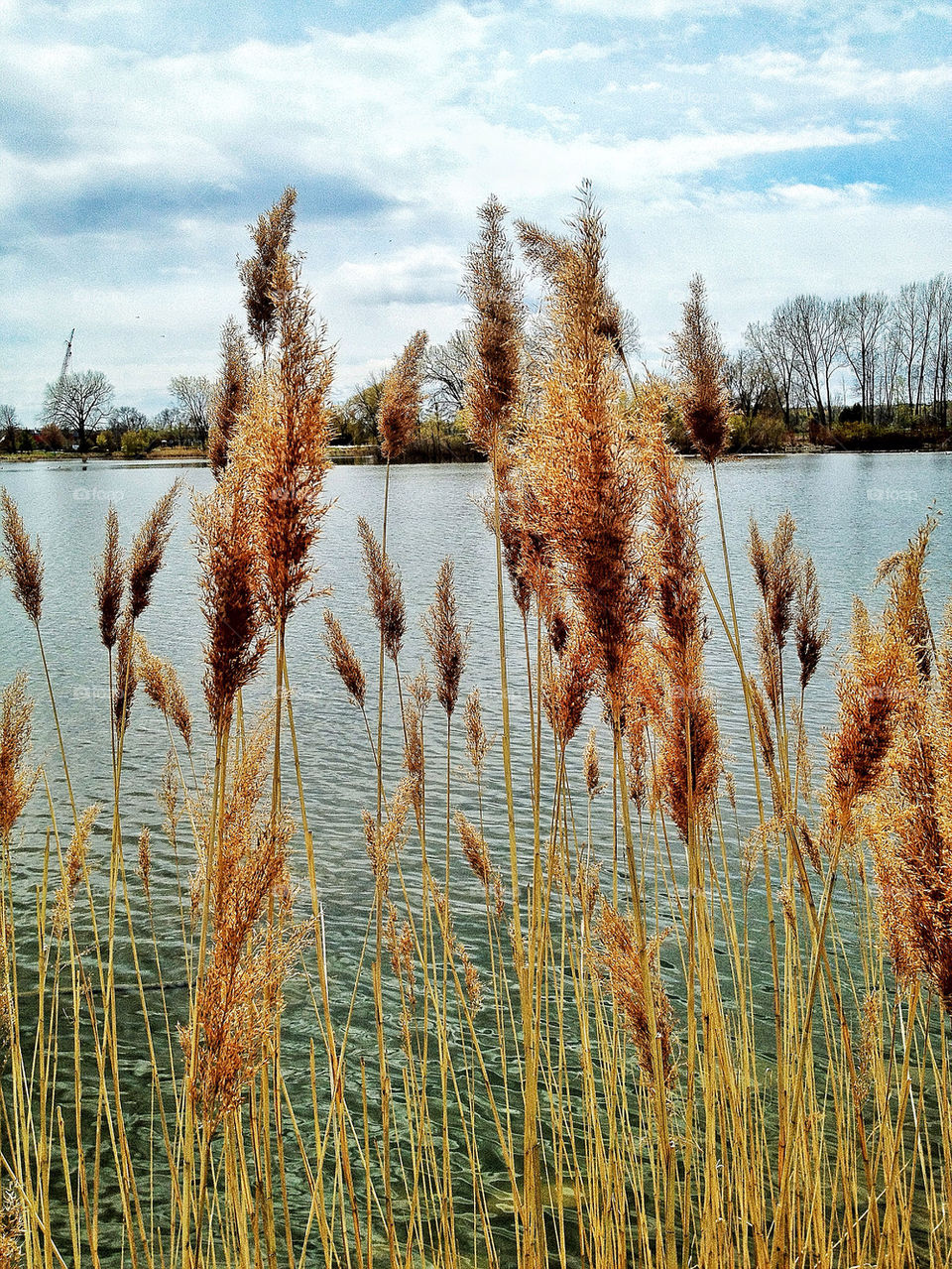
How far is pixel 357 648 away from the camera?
1345 centimetres

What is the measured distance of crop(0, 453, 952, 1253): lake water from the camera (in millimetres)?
7543

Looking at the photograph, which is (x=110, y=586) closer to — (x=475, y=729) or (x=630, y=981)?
(x=475, y=729)

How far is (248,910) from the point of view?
62.2 inches

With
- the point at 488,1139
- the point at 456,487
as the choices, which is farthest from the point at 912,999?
the point at 456,487

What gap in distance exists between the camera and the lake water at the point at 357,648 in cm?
754

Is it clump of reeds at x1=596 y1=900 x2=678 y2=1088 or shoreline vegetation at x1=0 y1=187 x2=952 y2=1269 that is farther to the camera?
clump of reeds at x1=596 y1=900 x2=678 y2=1088

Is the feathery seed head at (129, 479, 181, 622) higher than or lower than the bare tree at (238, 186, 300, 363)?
lower

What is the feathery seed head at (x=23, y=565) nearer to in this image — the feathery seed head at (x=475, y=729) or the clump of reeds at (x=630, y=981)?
the feathery seed head at (x=475, y=729)

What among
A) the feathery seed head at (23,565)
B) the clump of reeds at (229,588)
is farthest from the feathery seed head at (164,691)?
the clump of reeds at (229,588)

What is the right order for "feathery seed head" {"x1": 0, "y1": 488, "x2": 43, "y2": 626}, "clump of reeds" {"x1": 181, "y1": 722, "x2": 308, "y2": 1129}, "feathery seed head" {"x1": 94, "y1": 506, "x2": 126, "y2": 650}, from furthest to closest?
"feathery seed head" {"x1": 0, "y1": 488, "x2": 43, "y2": 626} < "feathery seed head" {"x1": 94, "y1": 506, "x2": 126, "y2": 650} < "clump of reeds" {"x1": 181, "y1": 722, "x2": 308, "y2": 1129}

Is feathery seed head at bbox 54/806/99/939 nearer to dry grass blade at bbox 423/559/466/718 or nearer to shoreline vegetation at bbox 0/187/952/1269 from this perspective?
shoreline vegetation at bbox 0/187/952/1269

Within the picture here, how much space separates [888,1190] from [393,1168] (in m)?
2.93

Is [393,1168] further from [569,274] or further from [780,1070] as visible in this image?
[569,274]

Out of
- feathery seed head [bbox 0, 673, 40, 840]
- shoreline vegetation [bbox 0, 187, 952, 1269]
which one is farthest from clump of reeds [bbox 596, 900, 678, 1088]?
feathery seed head [bbox 0, 673, 40, 840]
